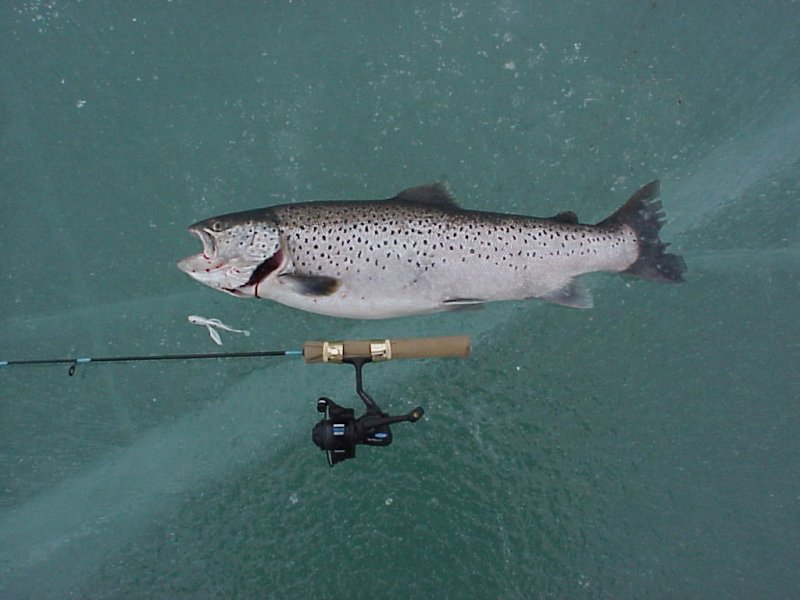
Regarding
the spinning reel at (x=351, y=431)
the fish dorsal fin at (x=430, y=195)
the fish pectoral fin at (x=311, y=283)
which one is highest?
the fish dorsal fin at (x=430, y=195)

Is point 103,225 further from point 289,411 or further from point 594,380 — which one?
point 594,380

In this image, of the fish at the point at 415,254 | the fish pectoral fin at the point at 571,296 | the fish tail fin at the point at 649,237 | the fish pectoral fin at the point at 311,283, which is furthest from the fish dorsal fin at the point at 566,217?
the fish pectoral fin at the point at 311,283

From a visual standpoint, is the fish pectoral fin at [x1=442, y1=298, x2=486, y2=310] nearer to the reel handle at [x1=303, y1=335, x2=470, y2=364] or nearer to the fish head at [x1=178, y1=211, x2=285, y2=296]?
the reel handle at [x1=303, y1=335, x2=470, y2=364]

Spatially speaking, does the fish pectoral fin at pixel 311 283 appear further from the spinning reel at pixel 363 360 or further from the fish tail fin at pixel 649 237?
the fish tail fin at pixel 649 237

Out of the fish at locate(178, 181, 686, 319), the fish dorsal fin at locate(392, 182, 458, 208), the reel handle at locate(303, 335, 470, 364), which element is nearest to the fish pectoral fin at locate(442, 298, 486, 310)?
the fish at locate(178, 181, 686, 319)

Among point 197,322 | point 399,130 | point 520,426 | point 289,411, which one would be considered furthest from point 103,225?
point 520,426

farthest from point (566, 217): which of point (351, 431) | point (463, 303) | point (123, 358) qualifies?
point (123, 358)

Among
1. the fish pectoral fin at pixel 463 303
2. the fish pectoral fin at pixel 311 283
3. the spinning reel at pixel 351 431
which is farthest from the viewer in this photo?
the fish pectoral fin at pixel 463 303

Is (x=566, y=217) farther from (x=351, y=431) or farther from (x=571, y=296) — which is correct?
(x=351, y=431)
